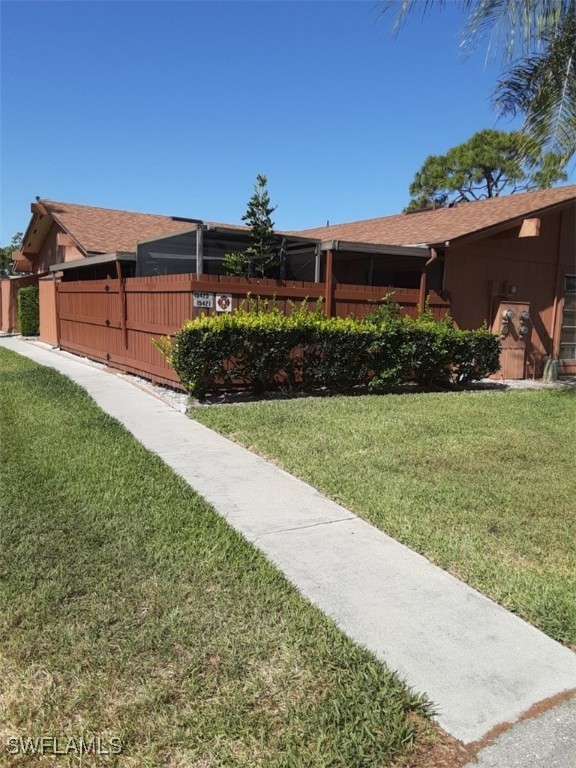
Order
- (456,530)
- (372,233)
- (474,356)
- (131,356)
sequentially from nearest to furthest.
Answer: (456,530)
(474,356)
(131,356)
(372,233)

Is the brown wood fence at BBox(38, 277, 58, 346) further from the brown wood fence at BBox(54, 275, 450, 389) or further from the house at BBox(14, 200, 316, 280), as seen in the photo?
the brown wood fence at BBox(54, 275, 450, 389)

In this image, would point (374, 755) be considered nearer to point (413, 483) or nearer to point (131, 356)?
point (413, 483)

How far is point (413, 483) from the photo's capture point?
18.4 ft

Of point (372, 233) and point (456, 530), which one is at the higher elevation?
point (372, 233)

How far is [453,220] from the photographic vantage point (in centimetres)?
1453

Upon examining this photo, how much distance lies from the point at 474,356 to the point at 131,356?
6794mm

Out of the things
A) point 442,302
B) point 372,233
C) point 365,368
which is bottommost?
point 365,368

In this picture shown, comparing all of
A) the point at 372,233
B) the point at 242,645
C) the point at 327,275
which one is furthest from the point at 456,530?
the point at 372,233

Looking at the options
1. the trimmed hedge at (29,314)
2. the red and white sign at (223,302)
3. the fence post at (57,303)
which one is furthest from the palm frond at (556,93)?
the trimmed hedge at (29,314)

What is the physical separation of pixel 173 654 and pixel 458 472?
12.5 ft

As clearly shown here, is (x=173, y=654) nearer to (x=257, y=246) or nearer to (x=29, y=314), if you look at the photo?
(x=257, y=246)

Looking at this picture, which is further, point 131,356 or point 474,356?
point 131,356

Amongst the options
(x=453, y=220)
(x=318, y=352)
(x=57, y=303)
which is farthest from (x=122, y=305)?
(x=453, y=220)

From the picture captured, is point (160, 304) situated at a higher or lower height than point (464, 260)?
lower
